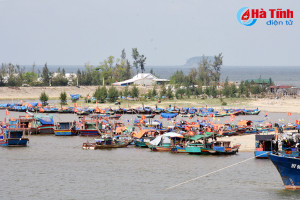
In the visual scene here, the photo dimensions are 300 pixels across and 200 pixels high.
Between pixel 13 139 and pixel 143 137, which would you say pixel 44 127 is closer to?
pixel 13 139

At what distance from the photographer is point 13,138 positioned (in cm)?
6034

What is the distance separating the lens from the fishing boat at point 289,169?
38.5m

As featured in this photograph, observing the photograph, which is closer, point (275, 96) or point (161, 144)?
point (161, 144)

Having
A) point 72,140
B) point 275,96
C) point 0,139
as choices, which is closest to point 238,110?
point 275,96

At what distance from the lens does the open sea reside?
4062 cm

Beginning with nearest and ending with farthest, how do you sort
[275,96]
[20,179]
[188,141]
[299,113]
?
[20,179] → [188,141] → [299,113] → [275,96]

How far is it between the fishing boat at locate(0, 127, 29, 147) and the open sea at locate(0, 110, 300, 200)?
3.80 feet

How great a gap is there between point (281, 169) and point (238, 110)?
55979 millimetres

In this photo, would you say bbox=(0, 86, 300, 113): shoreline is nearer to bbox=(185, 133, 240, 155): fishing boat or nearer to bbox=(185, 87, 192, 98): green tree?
bbox=(185, 87, 192, 98): green tree

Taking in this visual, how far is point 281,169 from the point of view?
129 feet

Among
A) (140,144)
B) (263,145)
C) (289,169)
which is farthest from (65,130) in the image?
(289,169)

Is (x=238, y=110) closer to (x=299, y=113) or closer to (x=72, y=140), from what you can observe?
(x=299, y=113)

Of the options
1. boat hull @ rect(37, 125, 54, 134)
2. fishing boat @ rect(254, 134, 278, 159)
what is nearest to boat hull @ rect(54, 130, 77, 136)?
boat hull @ rect(37, 125, 54, 134)

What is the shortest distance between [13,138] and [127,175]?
17856mm
